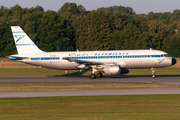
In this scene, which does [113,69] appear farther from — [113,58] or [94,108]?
[94,108]

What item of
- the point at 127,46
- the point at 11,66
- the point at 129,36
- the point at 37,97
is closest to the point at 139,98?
the point at 37,97

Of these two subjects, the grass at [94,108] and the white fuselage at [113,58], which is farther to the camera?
the white fuselage at [113,58]

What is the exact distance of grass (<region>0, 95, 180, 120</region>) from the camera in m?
14.2

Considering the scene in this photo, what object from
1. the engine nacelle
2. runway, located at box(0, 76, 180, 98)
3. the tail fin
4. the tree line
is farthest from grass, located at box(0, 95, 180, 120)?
the tree line

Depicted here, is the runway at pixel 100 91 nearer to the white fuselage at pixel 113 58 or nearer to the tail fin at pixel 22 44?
the white fuselage at pixel 113 58

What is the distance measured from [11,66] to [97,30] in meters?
50.1

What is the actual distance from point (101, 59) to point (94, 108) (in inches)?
814

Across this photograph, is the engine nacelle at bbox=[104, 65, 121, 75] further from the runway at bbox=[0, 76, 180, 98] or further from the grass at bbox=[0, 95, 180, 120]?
the grass at bbox=[0, 95, 180, 120]

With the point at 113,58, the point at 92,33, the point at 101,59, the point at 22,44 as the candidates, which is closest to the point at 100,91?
the point at 113,58

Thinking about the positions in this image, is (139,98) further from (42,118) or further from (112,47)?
(112,47)

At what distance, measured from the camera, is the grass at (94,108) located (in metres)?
14.2

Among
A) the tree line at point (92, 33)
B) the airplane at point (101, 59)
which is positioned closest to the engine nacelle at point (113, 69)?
the airplane at point (101, 59)

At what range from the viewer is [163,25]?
110 metres

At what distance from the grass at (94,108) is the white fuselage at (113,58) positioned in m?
16.2
